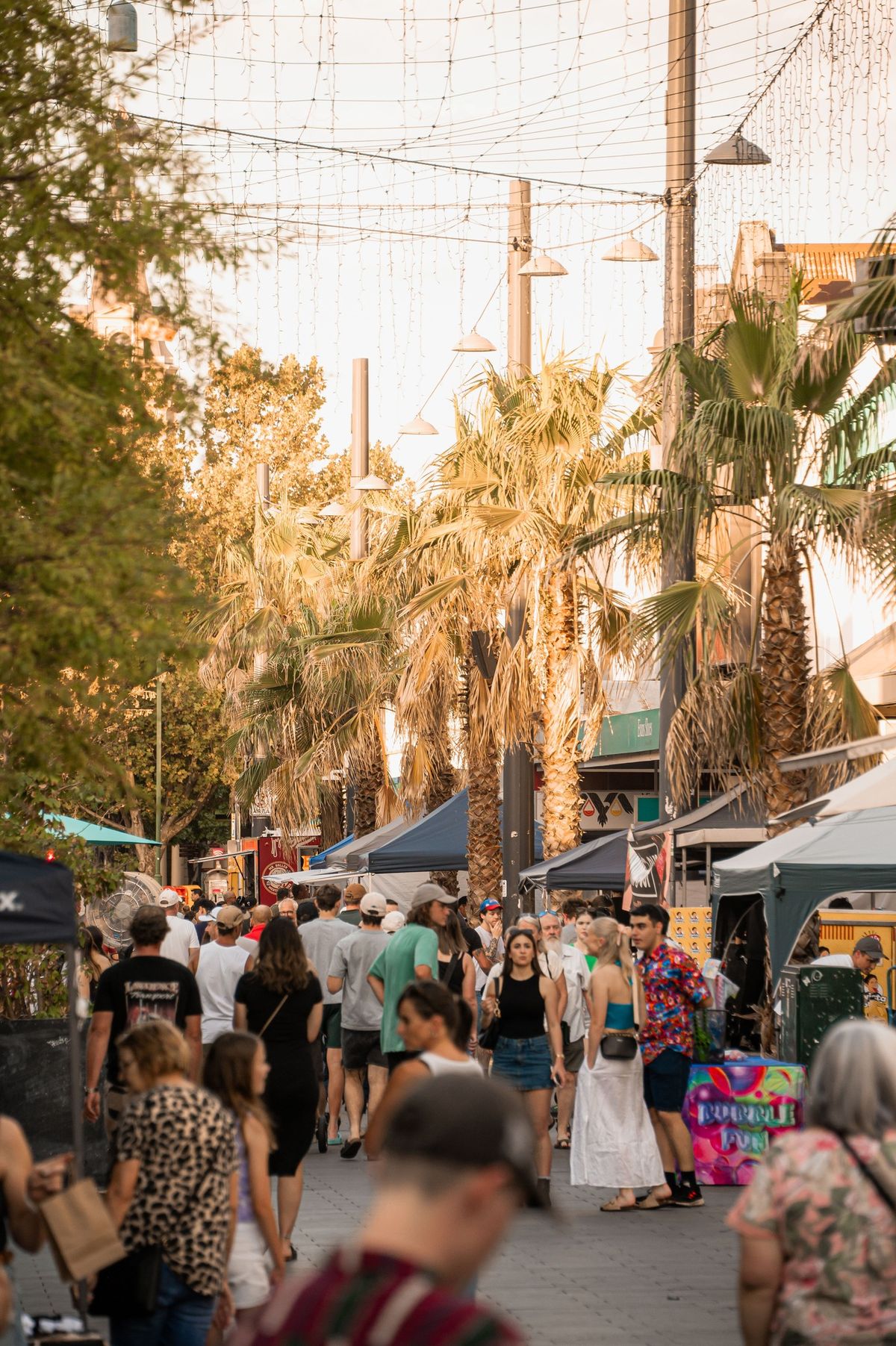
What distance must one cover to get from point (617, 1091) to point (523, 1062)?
64cm

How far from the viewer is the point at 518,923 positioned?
13.0m

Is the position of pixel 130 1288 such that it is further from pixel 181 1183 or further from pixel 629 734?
pixel 629 734

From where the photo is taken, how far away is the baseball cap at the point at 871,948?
17.4 metres

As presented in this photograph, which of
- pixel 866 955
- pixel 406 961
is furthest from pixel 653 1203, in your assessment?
pixel 866 955

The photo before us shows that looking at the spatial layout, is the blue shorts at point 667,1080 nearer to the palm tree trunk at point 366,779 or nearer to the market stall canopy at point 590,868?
the market stall canopy at point 590,868

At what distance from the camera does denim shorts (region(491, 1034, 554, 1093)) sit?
1209 centimetres

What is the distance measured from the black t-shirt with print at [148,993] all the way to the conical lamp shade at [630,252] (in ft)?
36.4

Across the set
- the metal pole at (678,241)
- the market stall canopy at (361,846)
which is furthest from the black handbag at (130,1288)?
the market stall canopy at (361,846)

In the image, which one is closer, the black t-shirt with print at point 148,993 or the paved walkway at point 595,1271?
the paved walkway at point 595,1271

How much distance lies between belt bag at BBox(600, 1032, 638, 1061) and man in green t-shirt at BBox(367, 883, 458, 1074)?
1.17 metres

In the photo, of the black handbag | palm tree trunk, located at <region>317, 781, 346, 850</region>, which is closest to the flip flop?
the black handbag

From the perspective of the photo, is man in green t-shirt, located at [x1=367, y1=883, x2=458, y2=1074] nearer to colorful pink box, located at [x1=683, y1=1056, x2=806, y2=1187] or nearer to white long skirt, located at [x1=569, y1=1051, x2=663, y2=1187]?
white long skirt, located at [x1=569, y1=1051, x2=663, y2=1187]

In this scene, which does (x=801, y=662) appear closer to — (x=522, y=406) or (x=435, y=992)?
(x=522, y=406)

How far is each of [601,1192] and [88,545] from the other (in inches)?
279
